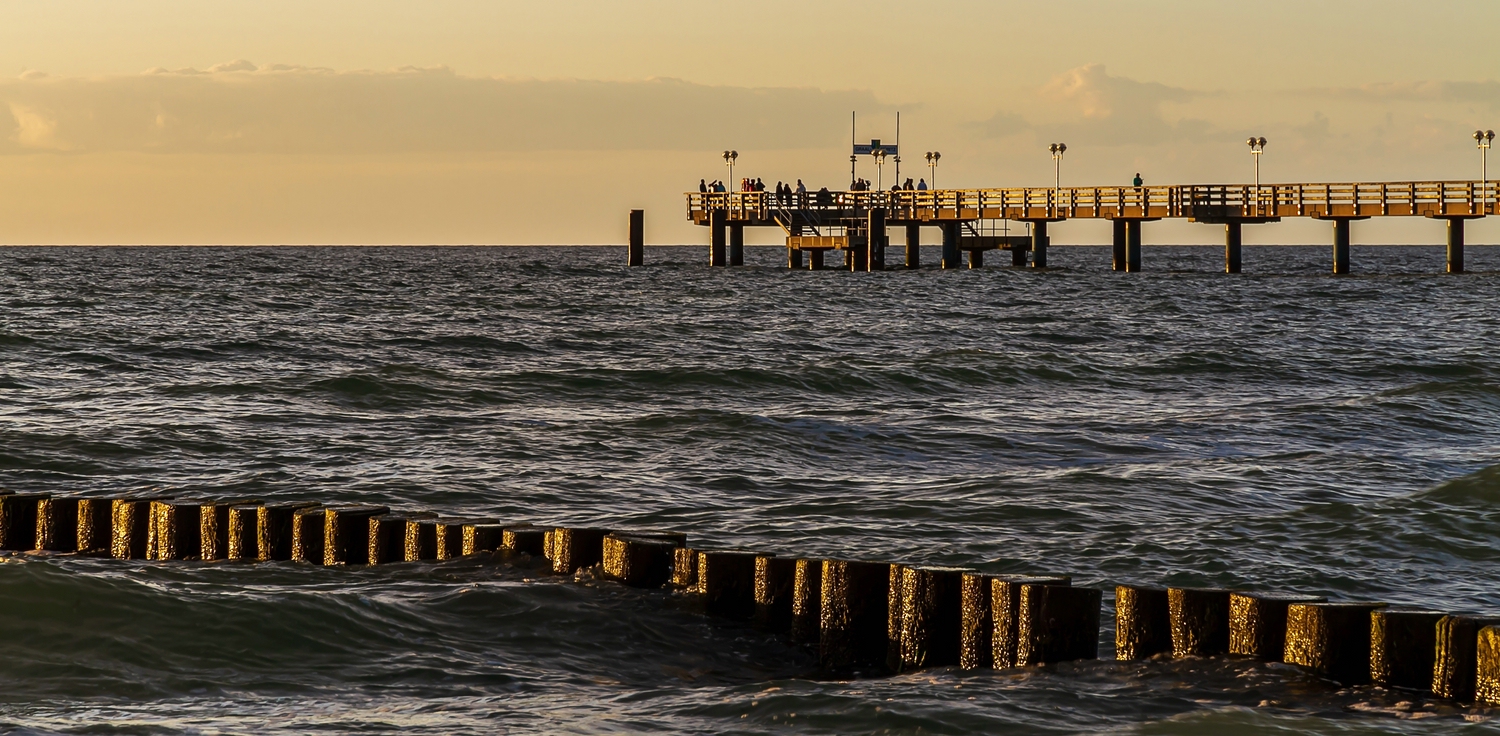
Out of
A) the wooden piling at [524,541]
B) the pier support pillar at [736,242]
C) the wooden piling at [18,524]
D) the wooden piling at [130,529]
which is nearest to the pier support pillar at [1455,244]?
the pier support pillar at [736,242]

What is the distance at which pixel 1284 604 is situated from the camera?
26.9ft

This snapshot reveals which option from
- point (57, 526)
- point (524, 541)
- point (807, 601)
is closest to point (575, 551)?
point (524, 541)

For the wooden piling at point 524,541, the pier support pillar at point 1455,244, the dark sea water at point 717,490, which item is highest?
the pier support pillar at point 1455,244

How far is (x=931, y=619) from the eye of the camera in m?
8.73

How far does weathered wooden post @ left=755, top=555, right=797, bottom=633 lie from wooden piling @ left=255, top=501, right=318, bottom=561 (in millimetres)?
3393

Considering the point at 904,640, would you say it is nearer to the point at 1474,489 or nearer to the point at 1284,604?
the point at 1284,604

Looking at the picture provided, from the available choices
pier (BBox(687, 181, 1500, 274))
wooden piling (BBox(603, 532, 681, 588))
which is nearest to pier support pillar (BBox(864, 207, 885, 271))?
pier (BBox(687, 181, 1500, 274))

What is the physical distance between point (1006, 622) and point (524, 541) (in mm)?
3502

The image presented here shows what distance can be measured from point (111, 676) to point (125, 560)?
8.75ft

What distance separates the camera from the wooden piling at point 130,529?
1099cm

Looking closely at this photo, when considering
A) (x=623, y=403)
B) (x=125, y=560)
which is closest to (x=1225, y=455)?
(x=623, y=403)

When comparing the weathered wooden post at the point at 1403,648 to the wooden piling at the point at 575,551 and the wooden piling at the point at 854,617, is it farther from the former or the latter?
the wooden piling at the point at 575,551

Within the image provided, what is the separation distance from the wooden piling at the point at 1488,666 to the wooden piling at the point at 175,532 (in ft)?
26.0

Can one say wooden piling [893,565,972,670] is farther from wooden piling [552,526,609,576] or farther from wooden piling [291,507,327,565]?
wooden piling [291,507,327,565]
